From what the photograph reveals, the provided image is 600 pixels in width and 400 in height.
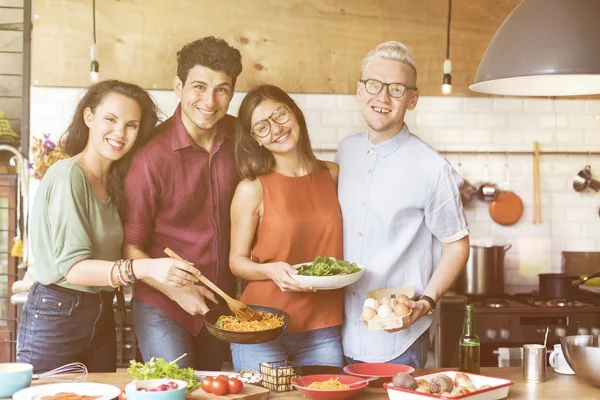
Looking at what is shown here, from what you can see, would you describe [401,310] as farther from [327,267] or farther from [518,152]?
[518,152]

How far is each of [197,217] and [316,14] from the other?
8.88 feet

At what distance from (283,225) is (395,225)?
1.85 ft

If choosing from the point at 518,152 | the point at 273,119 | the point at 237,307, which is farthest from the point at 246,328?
the point at 518,152

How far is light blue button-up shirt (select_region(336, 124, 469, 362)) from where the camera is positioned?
3547 millimetres

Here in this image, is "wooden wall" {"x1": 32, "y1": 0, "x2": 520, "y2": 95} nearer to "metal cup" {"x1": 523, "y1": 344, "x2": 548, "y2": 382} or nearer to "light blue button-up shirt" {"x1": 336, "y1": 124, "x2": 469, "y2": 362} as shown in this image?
"light blue button-up shirt" {"x1": 336, "y1": 124, "x2": 469, "y2": 362}

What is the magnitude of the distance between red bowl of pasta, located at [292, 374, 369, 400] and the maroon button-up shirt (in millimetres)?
1258

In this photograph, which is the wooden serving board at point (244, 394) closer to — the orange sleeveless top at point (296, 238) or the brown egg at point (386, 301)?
the brown egg at point (386, 301)

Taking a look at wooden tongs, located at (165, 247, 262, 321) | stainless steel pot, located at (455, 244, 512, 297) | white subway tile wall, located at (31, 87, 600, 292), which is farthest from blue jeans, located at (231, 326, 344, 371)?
white subway tile wall, located at (31, 87, 600, 292)

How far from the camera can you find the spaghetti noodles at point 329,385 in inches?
102

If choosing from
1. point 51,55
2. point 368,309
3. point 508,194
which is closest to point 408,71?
point 368,309

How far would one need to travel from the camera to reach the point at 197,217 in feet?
12.7

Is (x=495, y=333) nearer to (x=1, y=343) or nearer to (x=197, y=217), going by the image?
(x=197, y=217)

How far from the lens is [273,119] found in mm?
3768

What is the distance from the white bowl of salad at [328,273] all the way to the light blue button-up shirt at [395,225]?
0.21m
